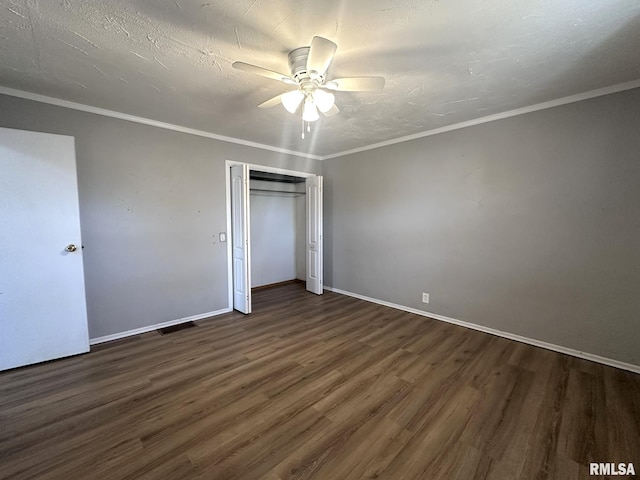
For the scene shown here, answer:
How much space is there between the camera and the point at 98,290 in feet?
9.39

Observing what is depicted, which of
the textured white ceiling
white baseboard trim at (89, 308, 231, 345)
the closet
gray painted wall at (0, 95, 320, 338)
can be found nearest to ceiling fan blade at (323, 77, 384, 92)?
the textured white ceiling

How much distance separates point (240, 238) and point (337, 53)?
8.76ft

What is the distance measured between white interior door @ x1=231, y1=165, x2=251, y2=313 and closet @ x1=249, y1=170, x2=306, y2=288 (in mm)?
1112

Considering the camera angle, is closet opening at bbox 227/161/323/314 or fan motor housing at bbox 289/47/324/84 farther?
closet opening at bbox 227/161/323/314

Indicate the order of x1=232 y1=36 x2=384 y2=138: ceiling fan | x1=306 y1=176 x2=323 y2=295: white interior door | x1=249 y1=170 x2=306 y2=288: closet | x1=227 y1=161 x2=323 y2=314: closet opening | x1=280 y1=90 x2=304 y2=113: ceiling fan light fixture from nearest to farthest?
x1=232 y1=36 x2=384 y2=138: ceiling fan, x1=280 y1=90 x2=304 y2=113: ceiling fan light fixture, x1=227 y1=161 x2=323 y2=314: closet opening, x1=306 y1=176 x2=323 y2=295: white interior door, x1=249 y1=170 x2=306 y2=288: closet

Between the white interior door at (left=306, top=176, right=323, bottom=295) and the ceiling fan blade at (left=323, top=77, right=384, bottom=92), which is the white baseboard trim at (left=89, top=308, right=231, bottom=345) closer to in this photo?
the white interior door at (left=306, top=176, right=323, bottom=295)

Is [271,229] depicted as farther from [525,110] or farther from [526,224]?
[525,110]

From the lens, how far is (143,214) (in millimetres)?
3133

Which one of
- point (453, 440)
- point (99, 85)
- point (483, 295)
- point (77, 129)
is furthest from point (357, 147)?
point (453, 440)

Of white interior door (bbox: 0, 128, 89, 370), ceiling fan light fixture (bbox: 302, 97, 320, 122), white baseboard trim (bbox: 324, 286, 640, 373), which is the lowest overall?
white baseboard trim (bbox: 324, 286, 640, 373)

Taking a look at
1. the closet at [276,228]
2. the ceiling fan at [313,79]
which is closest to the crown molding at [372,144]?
the closet at [276,228]

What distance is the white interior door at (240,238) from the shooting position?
365 centimetres

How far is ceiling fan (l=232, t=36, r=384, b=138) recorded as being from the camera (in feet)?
5.08

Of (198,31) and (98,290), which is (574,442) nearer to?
(198,31)
